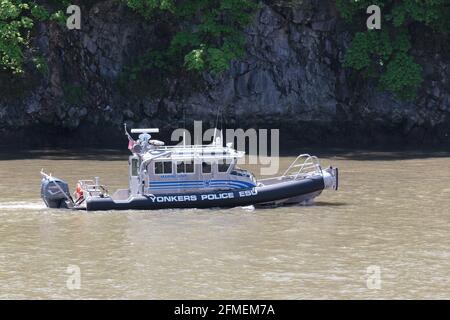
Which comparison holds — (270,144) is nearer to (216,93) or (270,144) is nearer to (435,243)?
(216,93)

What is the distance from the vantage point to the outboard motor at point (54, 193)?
36.5 meters

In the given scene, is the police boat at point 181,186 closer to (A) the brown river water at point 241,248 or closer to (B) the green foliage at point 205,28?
(A) the brown river water at point 241,248

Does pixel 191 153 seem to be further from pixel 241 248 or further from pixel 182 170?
pixel 241 248

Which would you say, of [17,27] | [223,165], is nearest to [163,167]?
[223,165]

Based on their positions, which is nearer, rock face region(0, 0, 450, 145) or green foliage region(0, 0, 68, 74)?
green foliage region(0, 0, 68, 74)

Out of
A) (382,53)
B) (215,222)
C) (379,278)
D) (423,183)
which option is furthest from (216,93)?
(379,278)

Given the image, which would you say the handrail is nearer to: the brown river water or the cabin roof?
the brown river water

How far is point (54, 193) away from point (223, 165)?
5.72m

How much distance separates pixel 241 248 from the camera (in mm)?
30406

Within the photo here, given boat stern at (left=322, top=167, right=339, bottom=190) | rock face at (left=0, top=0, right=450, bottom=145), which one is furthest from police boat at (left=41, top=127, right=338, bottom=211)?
rock face at (left=0, top=0, right=450, bottom=145)

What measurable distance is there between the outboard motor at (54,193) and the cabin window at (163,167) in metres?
3.09

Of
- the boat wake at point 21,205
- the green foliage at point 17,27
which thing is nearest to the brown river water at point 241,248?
the boat wake at point 21,205

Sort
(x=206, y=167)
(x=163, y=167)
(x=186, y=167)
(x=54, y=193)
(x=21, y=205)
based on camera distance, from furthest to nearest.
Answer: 1. (x=206, y=167)
2. (x=186, y=167)
3. (x=163, y=167)
4. (x=21, y=205)
5. (x=54, y=193)

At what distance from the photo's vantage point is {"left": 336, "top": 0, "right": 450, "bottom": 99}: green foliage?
5581 cm
